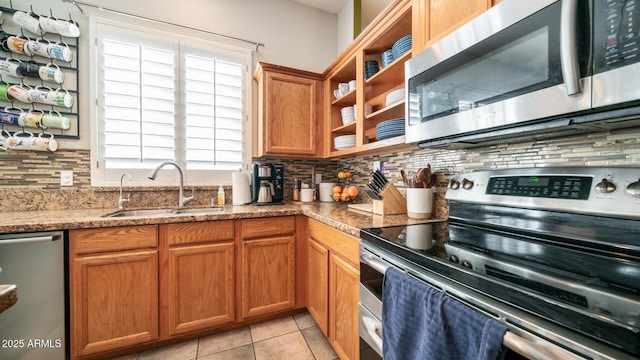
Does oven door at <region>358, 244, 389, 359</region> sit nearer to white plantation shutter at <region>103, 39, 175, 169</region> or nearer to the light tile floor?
the light tile floor

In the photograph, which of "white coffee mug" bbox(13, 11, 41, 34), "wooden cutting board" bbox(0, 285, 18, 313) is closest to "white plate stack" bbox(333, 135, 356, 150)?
"wooden cutting board" bbox(0, 285, 18, 313)

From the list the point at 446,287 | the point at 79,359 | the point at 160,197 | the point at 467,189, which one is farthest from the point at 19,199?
the point at 467,189

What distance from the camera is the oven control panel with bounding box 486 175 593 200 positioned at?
831 mm

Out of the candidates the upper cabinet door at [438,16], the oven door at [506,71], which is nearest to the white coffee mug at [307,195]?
the oven door at [506,71]

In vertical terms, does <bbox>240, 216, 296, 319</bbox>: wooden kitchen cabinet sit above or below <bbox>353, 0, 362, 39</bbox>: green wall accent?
below

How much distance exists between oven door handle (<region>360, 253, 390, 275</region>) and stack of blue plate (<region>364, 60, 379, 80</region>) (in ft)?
4.40

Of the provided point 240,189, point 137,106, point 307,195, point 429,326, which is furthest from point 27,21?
point 429,326

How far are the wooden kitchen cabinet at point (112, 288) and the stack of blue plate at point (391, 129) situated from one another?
5.19 ft

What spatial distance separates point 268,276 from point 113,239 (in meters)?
1.00

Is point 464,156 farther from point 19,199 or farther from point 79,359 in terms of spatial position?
point 19,199

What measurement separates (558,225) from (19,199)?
308cm

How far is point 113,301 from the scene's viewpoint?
1.44 meters

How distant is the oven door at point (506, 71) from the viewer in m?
0.67

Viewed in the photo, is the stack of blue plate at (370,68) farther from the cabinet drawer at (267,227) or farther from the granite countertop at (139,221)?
the cabinet drawer at (267,227)
